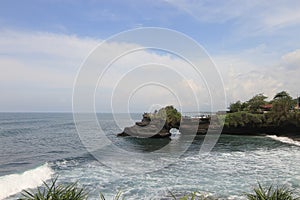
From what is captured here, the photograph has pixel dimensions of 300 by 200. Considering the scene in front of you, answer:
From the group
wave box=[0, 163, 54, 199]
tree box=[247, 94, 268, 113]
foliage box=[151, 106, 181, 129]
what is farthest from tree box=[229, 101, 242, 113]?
wave box=[0, 163, 54, 199]

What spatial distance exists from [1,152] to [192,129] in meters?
34.1

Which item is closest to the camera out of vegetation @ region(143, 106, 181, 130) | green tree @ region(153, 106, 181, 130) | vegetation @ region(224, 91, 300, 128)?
vegetation @ region(224, 91, 300, 128)

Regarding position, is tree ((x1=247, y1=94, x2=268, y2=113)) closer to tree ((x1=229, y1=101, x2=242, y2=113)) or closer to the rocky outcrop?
tree ((x1=229, y1=101, x2=242, y2=113))

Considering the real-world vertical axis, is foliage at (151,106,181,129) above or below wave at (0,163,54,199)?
above

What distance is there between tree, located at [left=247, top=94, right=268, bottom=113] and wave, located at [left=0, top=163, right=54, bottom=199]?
161 ft

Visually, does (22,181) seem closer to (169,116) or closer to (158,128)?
(158,128)

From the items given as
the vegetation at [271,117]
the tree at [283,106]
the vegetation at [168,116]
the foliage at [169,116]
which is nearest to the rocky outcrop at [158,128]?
the vegetation at [168,116]

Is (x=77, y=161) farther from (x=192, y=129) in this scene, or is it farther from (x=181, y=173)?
(x=192, y=129)

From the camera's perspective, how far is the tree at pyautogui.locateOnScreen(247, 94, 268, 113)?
60.4m

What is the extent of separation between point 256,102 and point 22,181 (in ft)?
179

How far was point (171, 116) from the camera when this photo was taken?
5306 cm

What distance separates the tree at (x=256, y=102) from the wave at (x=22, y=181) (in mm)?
49064

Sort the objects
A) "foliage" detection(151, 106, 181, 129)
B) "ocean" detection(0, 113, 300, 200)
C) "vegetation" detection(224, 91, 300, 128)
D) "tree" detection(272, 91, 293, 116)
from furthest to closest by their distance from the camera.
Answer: "foliage" detection(151, 106, 181, 129)
"tree" detection(272, 91, 293, 116)
"vegetation" detection(224, 91, 300, 128)
"ocean" detection(0, 113, 300, 200)

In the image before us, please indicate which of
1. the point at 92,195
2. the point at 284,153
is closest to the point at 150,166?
the point at 92,195
